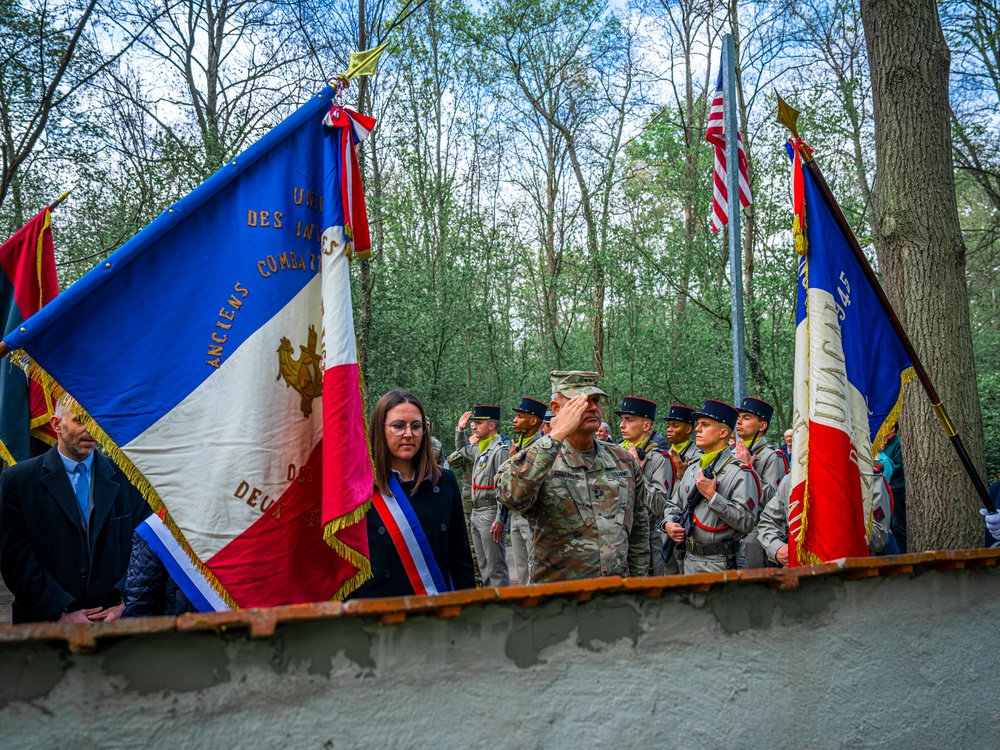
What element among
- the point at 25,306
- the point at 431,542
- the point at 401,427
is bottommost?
the point at 431,542

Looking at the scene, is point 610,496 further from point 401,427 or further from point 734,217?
point 734,217

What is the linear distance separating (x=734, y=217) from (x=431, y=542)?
20.4 feet

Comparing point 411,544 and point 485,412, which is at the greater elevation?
point 485,412

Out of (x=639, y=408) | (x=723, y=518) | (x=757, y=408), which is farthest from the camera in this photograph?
(x=639, y=408)

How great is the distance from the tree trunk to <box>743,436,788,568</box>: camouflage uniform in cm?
161

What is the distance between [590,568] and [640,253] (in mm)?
13896

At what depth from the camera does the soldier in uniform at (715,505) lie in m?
5.24

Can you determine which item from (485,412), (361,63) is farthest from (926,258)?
(485,412)

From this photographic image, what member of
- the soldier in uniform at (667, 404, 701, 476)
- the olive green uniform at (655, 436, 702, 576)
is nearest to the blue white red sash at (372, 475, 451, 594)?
the olive green uniform at (655, 436, 702, 576)

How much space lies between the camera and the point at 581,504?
354cm

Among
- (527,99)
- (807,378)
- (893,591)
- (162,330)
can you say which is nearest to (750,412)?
(807,378)

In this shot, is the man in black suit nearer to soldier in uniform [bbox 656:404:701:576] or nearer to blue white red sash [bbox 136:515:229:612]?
blue white red sash [bbox 136:515:229:612]

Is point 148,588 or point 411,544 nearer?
point 148,588

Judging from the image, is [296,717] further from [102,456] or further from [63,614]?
[102,456]
